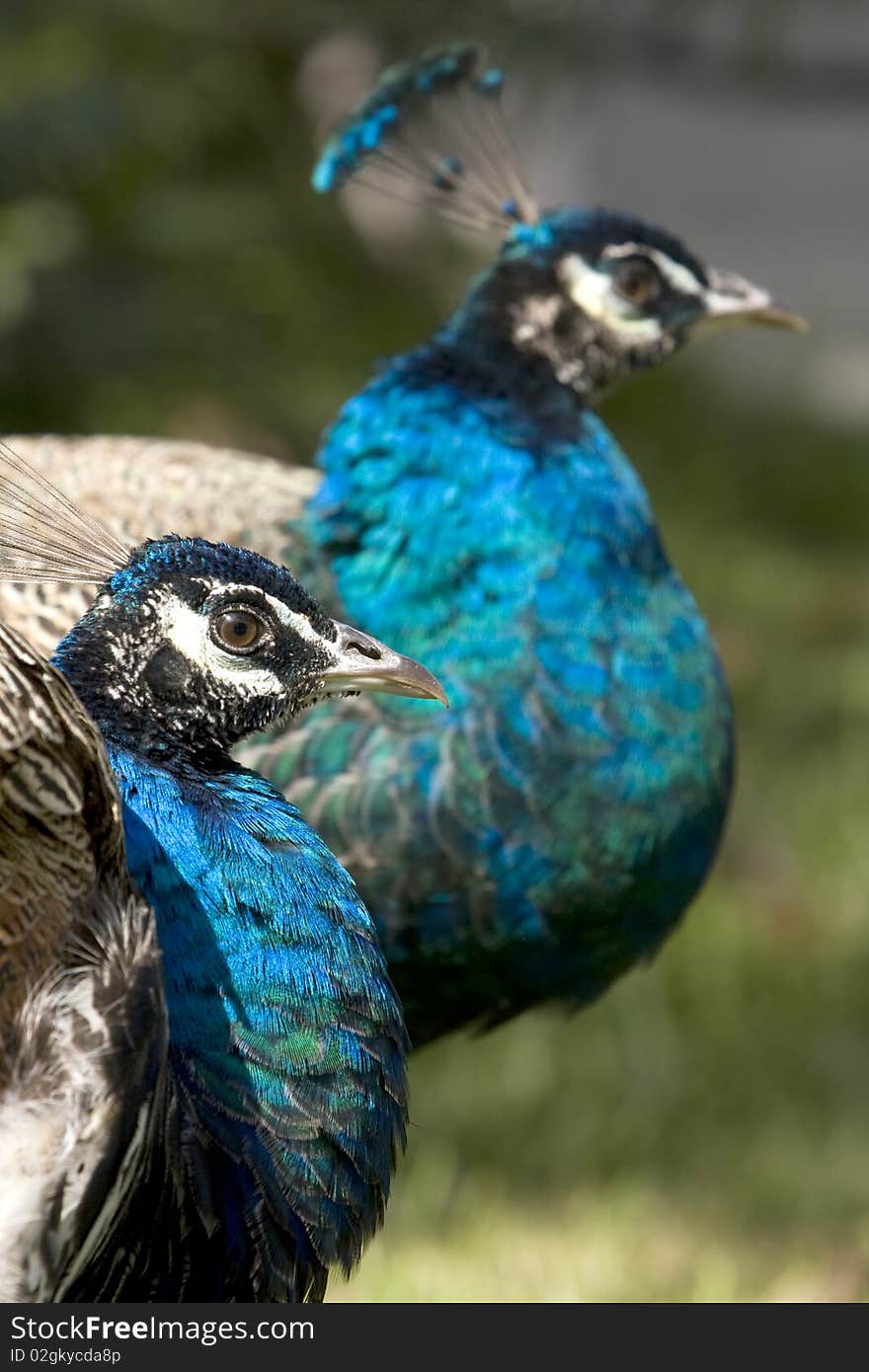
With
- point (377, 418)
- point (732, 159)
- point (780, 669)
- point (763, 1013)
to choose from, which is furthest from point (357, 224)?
point (377, 418)

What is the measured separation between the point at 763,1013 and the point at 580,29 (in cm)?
228

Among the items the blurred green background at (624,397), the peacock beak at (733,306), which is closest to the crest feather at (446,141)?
the peacock beak at (733,306)

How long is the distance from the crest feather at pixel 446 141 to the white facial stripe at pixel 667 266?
0.42 feet

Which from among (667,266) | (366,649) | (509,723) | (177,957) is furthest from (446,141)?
(177,957)

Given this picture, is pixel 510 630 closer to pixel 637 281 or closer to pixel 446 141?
pixel 637 281

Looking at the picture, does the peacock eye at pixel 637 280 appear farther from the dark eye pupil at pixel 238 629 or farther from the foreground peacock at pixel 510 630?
the dark eye pupil at pixel 238 629

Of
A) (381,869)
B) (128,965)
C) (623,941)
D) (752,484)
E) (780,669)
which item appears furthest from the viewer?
(752,484)

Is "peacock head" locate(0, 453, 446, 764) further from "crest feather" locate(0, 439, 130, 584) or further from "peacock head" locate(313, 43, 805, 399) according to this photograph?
"peacock head" locate(313, 43, 805, 399)

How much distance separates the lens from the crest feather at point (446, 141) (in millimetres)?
2385

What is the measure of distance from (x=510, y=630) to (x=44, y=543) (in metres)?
0.63

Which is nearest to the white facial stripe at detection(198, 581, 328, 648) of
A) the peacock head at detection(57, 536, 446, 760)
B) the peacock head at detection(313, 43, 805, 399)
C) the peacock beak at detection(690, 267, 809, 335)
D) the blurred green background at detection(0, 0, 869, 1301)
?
the peacock head at detection(57, 536, 446, 760)

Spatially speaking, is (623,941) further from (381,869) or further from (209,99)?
(209,99)

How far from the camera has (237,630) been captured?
155 centimetres

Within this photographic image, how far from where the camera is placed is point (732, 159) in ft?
22.5
